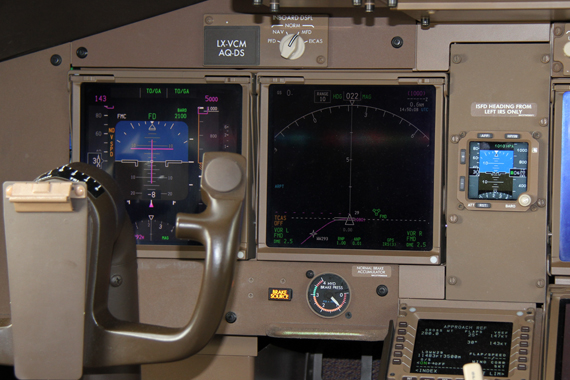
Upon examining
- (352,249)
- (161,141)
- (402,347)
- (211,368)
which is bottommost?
(211,368)

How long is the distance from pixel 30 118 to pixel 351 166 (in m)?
1.23

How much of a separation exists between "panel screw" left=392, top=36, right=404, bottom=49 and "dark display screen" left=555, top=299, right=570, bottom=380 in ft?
3.46

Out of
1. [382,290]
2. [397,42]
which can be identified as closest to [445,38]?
[397,42]

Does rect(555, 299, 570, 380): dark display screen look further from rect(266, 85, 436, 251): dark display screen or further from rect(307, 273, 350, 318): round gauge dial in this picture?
rect(307, 273, 350, 318): round gauge dial

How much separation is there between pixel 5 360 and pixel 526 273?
1683 mm

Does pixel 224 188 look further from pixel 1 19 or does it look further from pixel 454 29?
pixel 454 29

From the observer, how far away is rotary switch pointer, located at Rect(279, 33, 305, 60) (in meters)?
2.21

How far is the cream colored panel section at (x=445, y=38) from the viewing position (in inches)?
86.0

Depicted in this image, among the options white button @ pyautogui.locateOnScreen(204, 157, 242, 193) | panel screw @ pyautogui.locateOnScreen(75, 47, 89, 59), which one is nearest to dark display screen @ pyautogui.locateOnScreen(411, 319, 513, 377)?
white button @ pyautogui.locateOnScreen(204, 157, 242, 193)

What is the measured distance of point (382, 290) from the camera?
2211 mm

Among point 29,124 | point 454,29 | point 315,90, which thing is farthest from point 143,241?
point 454,29

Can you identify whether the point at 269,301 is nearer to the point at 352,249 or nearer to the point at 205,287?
the point at 352,249

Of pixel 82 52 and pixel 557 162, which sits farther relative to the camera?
pixel 82 52

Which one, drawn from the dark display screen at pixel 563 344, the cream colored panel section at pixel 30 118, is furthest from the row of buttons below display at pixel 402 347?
the cream colored panel section at pixel 30 118
